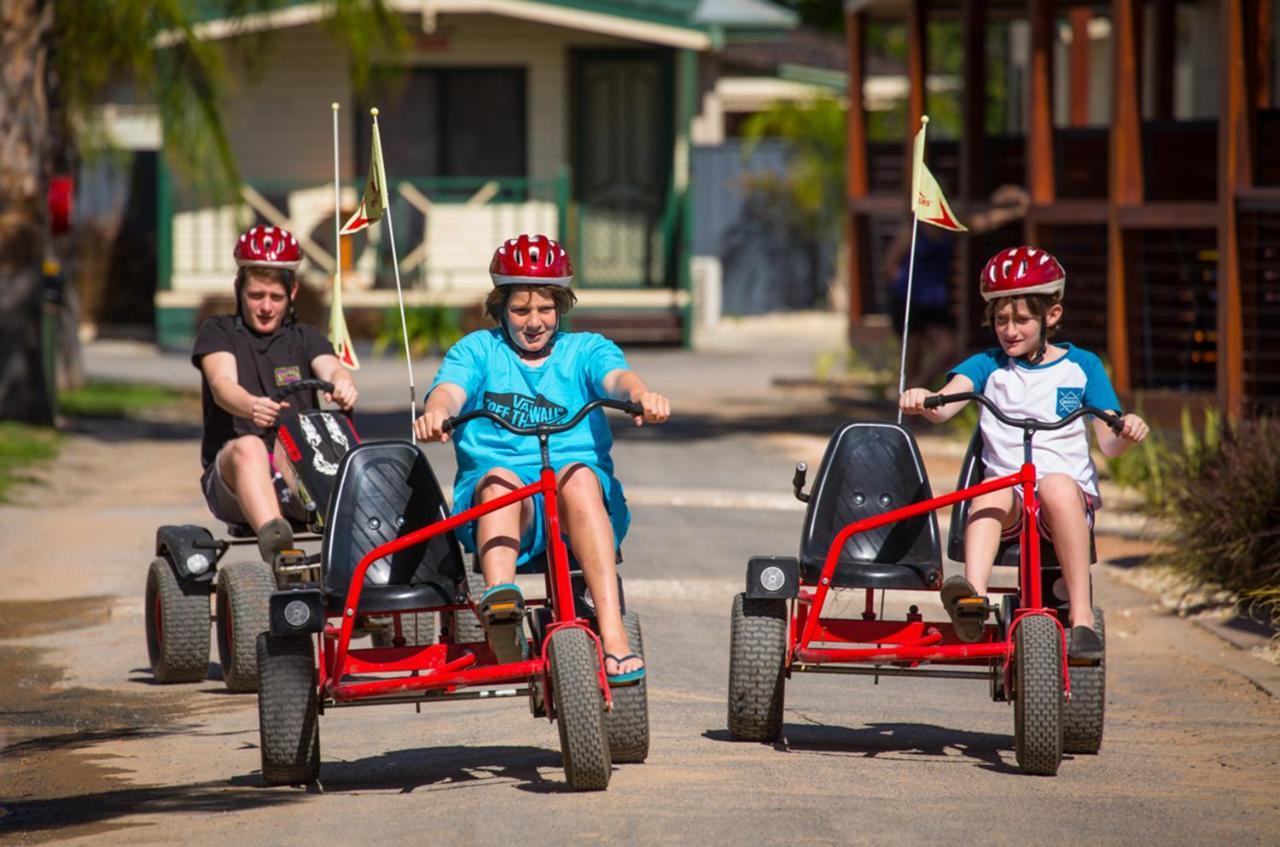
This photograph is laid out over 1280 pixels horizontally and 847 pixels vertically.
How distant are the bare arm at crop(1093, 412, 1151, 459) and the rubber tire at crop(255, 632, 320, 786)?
260 cm

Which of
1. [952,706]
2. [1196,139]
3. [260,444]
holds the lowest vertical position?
[952,706]

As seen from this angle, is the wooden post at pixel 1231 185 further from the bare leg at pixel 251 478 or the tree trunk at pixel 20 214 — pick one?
the tree trunk at pixel 20 214

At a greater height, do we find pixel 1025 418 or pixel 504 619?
pixel 1025 418

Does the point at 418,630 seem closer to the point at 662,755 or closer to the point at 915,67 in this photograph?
the point at 662,755

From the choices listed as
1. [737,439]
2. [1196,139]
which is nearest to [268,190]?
[737,439]

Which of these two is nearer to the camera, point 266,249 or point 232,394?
point 232,394

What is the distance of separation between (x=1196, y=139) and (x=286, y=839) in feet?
34.8

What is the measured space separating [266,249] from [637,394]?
2.46m

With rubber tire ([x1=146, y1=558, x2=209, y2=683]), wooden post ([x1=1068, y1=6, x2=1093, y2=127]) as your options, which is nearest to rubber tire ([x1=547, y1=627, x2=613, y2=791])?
rubber tire ([x1=146, y1=558, x2=209, y2=683])

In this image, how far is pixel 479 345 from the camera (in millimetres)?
6977

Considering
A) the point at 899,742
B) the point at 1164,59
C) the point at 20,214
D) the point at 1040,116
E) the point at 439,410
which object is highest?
the point at 1164,59

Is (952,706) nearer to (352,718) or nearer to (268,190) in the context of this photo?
(352,718)

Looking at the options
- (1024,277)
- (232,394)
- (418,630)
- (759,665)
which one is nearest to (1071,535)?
(1024,277)

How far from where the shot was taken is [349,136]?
26.0 metres
